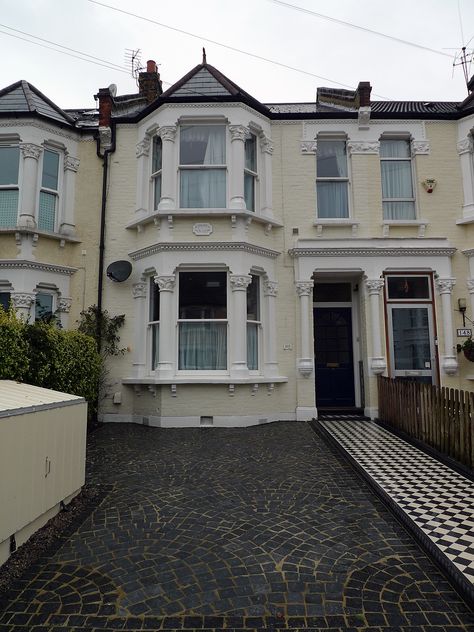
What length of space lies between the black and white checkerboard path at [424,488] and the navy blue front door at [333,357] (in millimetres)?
2455

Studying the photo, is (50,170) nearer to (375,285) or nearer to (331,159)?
(331,159)

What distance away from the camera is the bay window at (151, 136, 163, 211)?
9.83 metres

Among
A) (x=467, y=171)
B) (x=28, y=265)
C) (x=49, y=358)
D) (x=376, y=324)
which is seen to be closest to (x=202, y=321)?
(x=49, y=358)

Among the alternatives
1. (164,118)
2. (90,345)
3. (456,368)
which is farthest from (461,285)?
(90,345)

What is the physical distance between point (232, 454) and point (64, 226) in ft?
24.0

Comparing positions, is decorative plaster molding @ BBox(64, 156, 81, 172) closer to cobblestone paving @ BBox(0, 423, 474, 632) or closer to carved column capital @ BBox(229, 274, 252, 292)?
carved column capital @ BBox(229, 274, 252, 292)

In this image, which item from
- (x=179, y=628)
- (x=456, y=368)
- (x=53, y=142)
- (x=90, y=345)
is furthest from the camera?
(x=53, y=142)

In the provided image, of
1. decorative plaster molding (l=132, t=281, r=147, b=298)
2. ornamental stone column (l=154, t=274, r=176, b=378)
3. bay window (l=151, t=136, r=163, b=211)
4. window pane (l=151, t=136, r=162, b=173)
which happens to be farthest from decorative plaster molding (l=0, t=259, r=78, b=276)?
window pane (l=151, t=136, r=162, b=173)

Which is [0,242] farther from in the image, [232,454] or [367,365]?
[367,365]

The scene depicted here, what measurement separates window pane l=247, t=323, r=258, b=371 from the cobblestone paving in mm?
4070

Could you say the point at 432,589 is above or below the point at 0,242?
below

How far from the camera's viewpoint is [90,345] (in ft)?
27.8

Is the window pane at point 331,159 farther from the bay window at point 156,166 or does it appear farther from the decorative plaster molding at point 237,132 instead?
the bay window at point 156,166

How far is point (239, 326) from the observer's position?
8.72 meters
